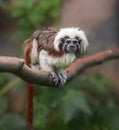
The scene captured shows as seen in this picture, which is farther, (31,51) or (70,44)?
(31,51)

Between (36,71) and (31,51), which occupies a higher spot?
(31,51)

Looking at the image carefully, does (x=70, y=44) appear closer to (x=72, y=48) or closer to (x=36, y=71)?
(x=72, y=48)

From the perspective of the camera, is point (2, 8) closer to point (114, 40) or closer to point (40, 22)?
point (40, 22)

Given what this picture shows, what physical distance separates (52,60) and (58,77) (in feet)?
0.35

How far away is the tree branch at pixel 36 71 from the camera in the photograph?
2.01 meters

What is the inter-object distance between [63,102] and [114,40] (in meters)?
0.93

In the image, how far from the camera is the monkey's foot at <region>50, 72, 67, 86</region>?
2448 millimetres

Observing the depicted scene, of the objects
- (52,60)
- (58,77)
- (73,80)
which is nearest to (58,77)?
(58,77)

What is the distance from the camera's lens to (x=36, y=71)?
229cm

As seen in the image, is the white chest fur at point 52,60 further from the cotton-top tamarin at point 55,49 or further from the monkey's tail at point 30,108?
the monkey's tail at point 30,108

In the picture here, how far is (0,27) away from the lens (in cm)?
412

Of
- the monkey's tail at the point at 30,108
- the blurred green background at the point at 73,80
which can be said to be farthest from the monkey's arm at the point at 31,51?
the blurred green background at the point at 73,80

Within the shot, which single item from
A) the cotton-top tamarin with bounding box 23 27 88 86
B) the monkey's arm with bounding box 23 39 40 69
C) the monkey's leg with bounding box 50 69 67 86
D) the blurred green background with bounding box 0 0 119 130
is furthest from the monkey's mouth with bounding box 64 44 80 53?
the blurred green background with bounding box 0 0 119 130

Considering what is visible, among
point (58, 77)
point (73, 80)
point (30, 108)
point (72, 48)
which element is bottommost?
point (30, 108)
